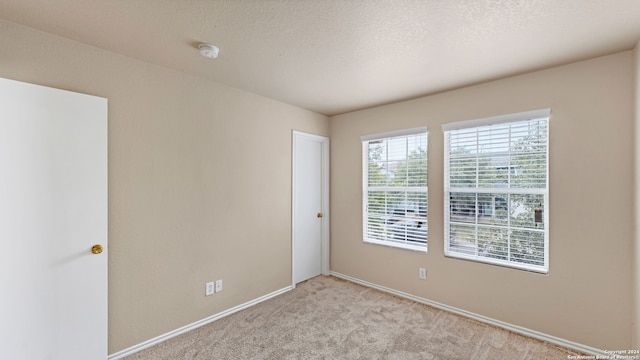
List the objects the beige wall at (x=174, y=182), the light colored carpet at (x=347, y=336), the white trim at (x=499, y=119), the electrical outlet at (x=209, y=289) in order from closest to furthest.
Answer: the beige wall at (x=174, y=182) → the light colored carpet at (x=347, y=336) → the white trim at (x=499, y=119) → the electrical outlet at (x=209, y=289)

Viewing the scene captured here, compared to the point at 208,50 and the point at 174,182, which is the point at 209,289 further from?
the point at 208,50

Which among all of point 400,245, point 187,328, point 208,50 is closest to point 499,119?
point 400,245

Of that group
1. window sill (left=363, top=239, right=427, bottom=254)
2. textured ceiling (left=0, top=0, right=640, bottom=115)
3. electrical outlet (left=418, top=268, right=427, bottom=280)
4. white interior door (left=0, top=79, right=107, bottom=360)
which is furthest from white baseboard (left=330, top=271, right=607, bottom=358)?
white interior door (left=0, top=79, right=107, bottom=360)

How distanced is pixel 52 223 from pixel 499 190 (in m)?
3.61

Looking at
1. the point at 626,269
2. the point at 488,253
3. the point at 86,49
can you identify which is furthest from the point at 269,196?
the point at 626,269

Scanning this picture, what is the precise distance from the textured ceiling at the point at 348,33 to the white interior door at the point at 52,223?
0.54 m

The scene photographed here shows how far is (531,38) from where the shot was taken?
6.31 ft

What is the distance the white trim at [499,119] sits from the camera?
95.9 inches

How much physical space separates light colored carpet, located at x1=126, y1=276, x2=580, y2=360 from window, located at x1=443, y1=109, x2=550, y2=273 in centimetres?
68

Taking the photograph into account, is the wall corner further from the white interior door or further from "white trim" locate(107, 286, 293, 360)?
the white interior door

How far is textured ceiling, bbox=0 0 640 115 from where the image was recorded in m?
1.60

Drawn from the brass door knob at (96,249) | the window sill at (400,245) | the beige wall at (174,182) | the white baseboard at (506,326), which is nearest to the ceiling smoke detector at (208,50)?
the beige wall at (174,182)

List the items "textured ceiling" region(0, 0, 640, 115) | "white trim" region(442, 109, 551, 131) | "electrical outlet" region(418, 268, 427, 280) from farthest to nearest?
1. "electrical outlet" region(418, 268, 427, 280)
2. "white trim" region(442, 109, 551, 131)
3. "textured ceiling" region(0, 0, 640, 115)

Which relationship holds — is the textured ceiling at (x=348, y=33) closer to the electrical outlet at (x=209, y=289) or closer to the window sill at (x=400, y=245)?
the window sill at (x=400, y=245)
